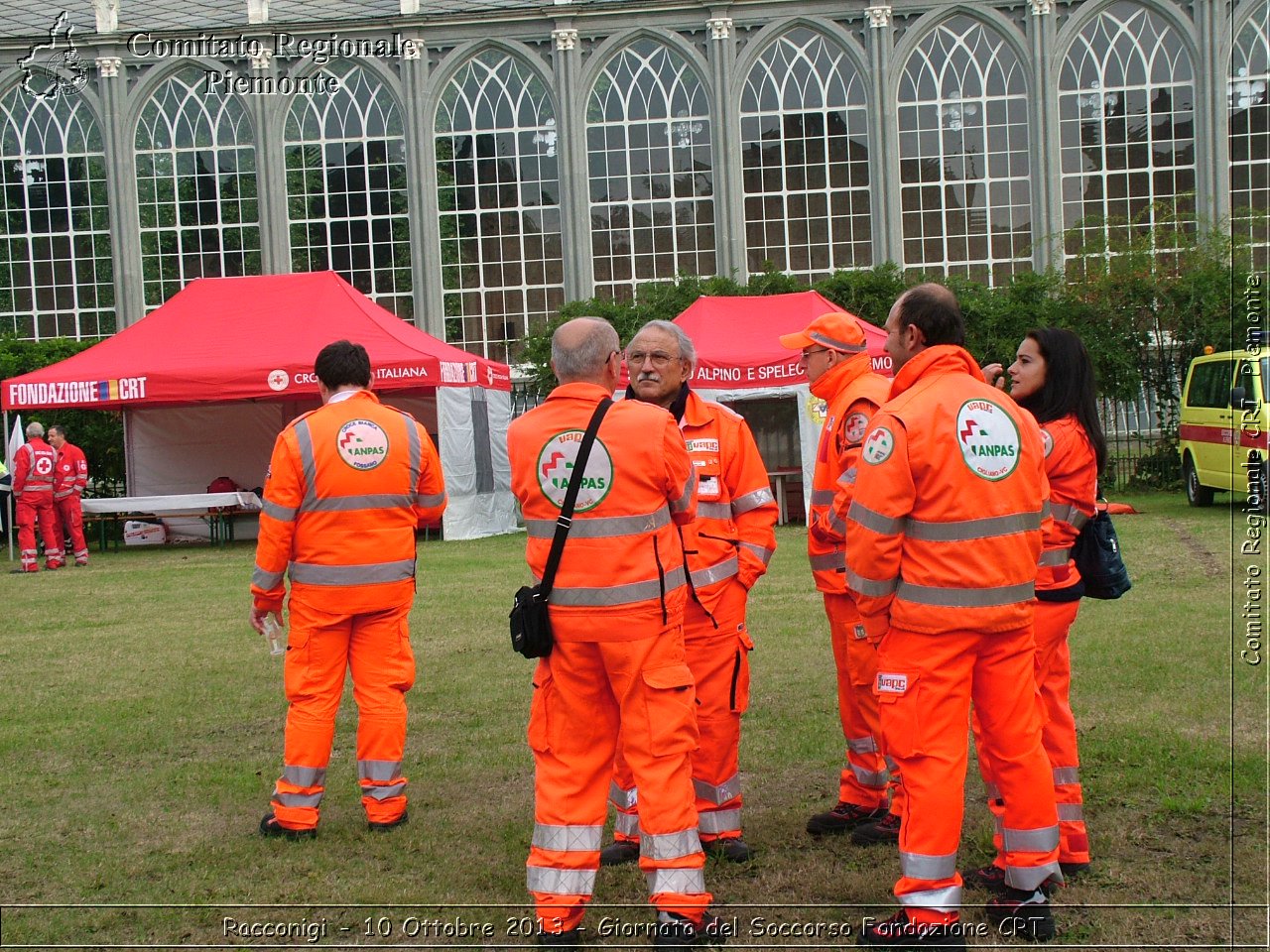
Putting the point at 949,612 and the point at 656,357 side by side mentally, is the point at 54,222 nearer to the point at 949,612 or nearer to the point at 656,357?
the point at 656,357

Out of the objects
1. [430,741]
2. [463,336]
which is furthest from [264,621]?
[463,336]

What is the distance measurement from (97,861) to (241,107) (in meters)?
29.1

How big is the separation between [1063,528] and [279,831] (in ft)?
11.2

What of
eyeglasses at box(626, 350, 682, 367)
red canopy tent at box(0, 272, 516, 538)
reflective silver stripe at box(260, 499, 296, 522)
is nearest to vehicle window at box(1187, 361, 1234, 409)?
red canopy tent at box(0, 272, 516, 538)

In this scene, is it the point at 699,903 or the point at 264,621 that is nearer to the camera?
the point at 699,903

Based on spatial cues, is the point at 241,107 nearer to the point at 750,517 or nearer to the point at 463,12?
the point at 463,12

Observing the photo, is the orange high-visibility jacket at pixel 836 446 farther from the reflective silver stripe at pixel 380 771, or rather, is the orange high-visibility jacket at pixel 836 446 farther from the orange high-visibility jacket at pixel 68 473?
the orange high-visibility jacket at pixel 68 473

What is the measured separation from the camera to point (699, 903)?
13.0ft

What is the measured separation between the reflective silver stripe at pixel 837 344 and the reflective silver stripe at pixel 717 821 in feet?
6.24

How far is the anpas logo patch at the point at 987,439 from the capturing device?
3.87 m

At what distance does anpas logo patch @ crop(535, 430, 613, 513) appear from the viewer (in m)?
4.02

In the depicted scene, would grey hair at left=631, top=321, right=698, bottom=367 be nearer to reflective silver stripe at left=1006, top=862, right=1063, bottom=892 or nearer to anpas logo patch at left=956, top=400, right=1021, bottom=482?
anpas logo patch at left=956, top=400, right=1021, bottom=482

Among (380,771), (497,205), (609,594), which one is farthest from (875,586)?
(497,205)

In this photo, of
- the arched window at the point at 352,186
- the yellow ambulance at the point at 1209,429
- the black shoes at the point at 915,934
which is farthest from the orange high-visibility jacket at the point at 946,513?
the arched window at the point at 352,186
